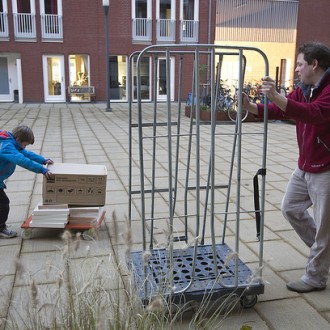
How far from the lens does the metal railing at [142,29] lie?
20891 mm

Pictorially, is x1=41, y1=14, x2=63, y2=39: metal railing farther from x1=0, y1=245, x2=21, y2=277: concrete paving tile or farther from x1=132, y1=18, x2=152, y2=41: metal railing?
x1=0, y1=245, x2=21, y2=277: concrete paving tile

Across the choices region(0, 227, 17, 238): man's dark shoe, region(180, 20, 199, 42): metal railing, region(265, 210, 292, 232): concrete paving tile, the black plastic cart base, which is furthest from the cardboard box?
region(180, 20, 199, 42): metal railing

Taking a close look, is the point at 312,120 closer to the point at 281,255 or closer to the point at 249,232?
the point at 281,255

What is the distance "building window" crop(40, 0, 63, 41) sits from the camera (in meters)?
19.8

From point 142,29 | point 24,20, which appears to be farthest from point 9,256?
point 142,29

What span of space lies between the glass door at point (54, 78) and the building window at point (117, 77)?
7.53 ft

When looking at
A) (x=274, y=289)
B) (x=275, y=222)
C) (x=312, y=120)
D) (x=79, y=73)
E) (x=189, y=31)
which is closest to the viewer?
(x=312, y=120)

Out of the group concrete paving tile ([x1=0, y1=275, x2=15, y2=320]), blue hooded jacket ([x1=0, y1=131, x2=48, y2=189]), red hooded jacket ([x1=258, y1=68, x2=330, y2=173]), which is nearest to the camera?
red hooded jacket ([x1=258, y1=68, x2=330, y2=173])

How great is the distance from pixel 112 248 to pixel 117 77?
719 inches

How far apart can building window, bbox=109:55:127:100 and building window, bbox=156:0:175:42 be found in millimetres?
2147

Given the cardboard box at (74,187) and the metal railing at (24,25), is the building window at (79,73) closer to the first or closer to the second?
the metal railing at (24,25)

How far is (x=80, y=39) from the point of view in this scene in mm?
20250

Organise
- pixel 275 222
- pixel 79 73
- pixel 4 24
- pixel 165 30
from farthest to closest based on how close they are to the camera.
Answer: pixel 165 30 → pixel 79 73 → pixel 4 24 → pixel 275 222

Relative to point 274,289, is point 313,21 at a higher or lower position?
higher
